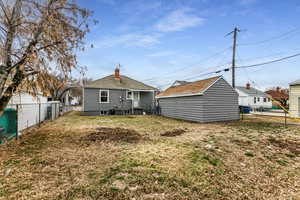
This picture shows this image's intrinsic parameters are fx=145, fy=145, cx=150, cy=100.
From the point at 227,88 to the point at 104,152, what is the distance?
10.7 metres

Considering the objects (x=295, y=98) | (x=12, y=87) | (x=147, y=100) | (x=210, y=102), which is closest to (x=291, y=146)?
(x=210, y=102)

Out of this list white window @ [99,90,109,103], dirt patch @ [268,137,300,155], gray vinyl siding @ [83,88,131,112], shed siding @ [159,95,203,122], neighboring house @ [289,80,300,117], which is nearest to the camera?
dirt patch @ [268,137,300,155]

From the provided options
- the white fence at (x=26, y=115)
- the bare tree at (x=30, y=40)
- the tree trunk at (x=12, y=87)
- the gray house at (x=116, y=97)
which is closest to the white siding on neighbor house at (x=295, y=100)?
the gray house at (x=116, y=97)

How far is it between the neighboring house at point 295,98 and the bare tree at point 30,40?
2029cm

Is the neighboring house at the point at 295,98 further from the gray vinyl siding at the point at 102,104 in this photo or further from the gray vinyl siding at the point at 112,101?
the gray vinyl siding at the point at 102,104

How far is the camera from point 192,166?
344 cm

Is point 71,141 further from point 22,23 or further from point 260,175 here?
point 260,175

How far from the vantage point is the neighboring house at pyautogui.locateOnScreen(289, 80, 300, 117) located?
48.4 ft

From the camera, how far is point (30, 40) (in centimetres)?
432

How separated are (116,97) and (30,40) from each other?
12.2 meters

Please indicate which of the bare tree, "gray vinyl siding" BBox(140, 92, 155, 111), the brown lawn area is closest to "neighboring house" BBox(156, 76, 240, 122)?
the brown lawn area

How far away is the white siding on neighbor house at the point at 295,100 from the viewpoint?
14.8m

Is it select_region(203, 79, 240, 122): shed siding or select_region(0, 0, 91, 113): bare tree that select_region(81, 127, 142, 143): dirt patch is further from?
select_region(203, 79, 240, 122): shed siding

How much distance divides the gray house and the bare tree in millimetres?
10781
